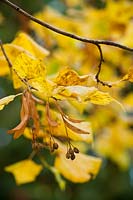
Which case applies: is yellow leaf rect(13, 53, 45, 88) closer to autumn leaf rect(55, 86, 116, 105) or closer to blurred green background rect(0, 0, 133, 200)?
autumn leaf rect(55, 86, 116, 105)

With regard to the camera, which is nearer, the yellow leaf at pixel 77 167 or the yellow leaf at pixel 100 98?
the yellow leaf at pixel 100 98

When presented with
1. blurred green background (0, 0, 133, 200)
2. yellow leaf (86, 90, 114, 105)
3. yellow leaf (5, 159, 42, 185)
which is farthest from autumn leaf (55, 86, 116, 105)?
blurred green background (0, 0, 133, 200)

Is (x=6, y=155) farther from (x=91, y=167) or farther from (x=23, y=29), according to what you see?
(x=91, y=167)

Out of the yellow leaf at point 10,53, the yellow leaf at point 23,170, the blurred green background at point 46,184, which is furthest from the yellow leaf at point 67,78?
the blurred green background at point 46,184

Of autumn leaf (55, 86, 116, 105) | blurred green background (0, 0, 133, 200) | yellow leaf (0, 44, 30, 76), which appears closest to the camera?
autumn leaf (55, 86, 116, 105)

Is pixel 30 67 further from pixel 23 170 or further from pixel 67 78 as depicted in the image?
pixel 23 170

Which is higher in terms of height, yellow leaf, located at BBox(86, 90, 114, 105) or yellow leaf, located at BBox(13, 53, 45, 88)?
yellow leaf, located at BBox(13, 53, 45, 88)

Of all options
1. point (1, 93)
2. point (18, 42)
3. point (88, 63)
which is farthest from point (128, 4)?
point (1, 93)

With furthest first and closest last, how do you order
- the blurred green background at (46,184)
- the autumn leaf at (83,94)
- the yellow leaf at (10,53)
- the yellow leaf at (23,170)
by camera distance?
1. the blurred green background at (46,184)
2. the yellow leaf at (23,170)
3. the yellow leaf at (10,53)
4. the autumn leaf at (83,94)

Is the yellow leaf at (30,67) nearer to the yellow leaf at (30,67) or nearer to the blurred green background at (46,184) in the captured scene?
the yellow leaf at (30,67)

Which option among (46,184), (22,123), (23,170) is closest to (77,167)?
(23,170)
